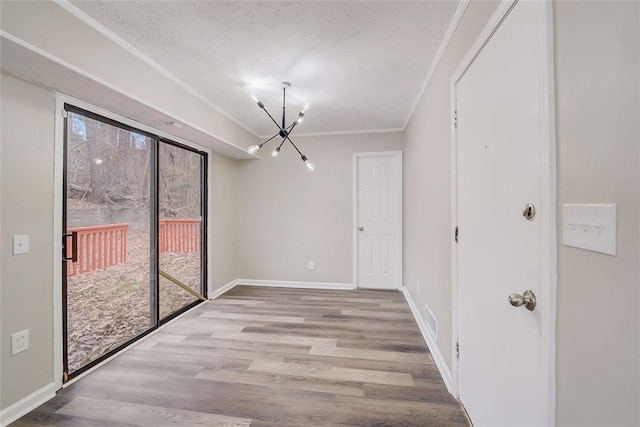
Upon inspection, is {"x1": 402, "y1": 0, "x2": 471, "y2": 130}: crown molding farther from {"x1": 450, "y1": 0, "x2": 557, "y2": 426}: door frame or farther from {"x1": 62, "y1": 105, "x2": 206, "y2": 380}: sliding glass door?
{"x1": 62, "y1": 105, "x2": 206, "y2": 380}: sliding glass door

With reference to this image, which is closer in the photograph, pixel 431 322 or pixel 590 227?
pixel 590 227

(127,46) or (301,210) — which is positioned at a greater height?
(127,46)

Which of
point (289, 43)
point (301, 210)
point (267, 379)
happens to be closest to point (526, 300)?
point (267, 379)

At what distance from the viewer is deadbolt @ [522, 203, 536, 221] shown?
3.02 feet

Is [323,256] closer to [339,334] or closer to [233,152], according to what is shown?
[339,334]

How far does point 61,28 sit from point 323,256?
3.51 m

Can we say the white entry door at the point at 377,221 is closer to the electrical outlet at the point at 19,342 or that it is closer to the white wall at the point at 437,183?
the white wall at the point at 437,183

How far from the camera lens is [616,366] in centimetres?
62

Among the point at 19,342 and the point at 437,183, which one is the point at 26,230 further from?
the point at 437,183

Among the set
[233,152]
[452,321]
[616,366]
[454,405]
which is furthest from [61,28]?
[454,405]

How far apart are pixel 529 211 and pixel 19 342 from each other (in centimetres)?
283

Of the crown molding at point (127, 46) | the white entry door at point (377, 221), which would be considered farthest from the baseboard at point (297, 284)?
the crown molding at point (127, 46)

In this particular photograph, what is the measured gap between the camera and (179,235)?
324cm

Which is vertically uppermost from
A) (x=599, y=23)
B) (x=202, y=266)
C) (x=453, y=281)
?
(x=599, y=23)
